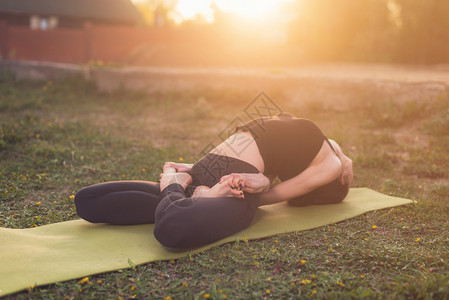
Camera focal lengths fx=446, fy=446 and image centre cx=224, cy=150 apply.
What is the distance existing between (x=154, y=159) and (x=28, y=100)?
3619mm

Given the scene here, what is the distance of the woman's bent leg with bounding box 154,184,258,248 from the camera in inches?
92.7

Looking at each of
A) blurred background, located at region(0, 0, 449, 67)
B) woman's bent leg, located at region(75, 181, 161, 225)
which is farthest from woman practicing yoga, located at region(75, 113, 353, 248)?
blurred background, located at region(0, 0, 449, 67)

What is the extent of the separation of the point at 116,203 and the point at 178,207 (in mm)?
571

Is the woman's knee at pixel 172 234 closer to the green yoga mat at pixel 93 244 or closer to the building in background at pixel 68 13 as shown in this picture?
the green yoga mat at pixel 93 244

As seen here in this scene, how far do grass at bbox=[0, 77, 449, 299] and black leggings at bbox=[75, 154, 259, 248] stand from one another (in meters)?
0.13

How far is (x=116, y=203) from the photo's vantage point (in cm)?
276

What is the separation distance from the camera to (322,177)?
2854 mm

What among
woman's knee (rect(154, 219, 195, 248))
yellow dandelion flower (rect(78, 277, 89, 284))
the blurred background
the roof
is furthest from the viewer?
the roof

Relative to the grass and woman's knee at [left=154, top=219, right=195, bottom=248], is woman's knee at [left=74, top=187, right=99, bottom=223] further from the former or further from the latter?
woman's knee at [left=154, top=219, right=195, bottom=248]

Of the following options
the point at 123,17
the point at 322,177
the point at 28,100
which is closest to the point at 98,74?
the point at 28,100

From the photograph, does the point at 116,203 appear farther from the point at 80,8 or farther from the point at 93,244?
the point at 80,8

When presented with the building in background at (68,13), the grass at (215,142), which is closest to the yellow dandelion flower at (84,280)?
the grass at (215,142)

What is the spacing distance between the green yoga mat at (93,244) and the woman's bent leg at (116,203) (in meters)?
0.06

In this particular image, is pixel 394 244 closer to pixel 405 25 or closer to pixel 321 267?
pixel 321 267
